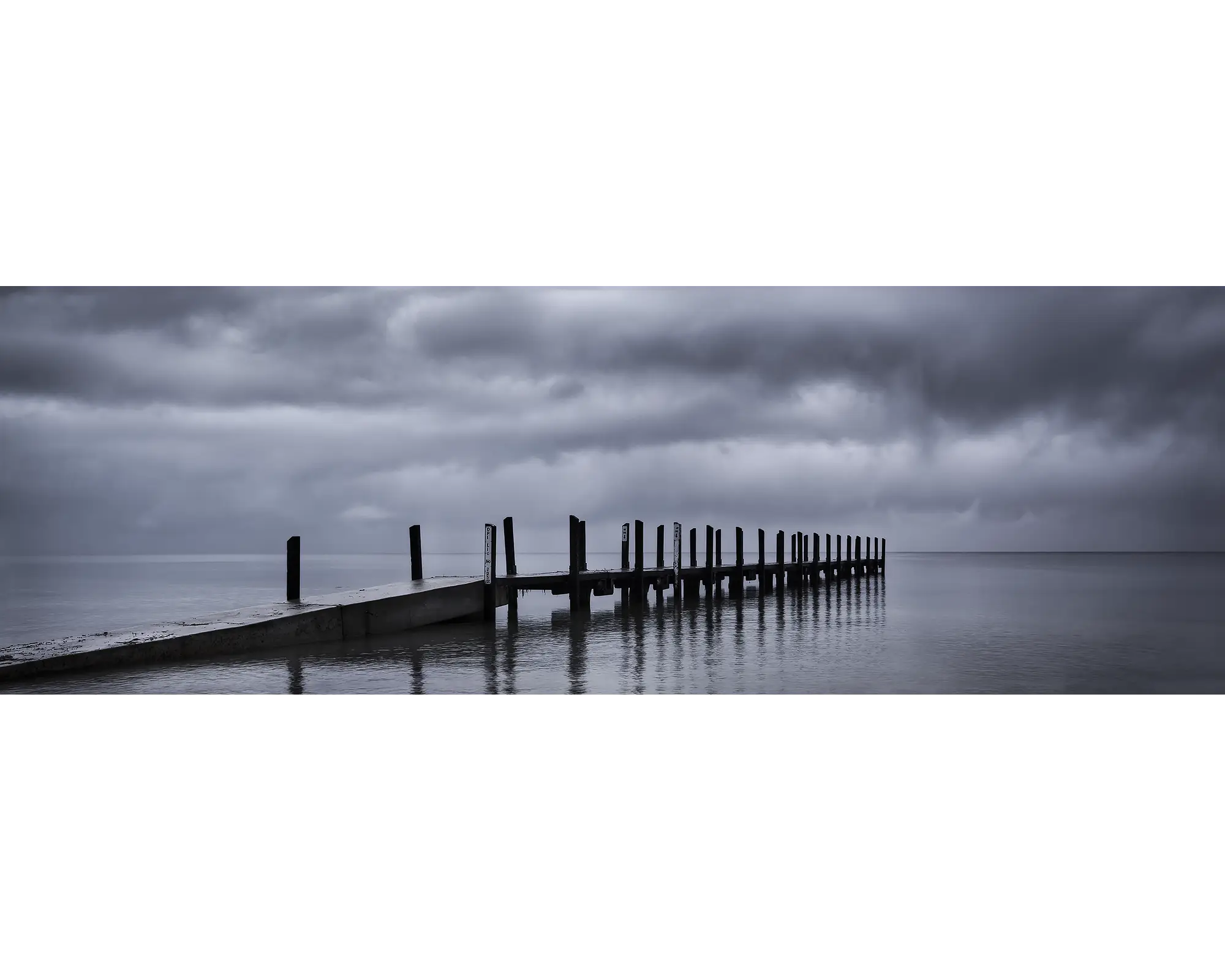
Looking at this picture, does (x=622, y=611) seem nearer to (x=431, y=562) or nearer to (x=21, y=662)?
(x=21, y=662)

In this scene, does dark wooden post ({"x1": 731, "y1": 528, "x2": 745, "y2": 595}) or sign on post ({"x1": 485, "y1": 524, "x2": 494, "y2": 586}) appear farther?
dark wooden post ({"x1": 731, "y1": 528, "x2": 745, "y2": 595})

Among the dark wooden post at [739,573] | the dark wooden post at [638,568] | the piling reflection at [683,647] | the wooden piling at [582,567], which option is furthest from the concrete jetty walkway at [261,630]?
the dark wooden post at [739,573]

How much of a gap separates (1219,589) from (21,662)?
3451 cm

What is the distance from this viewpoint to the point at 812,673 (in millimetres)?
10625

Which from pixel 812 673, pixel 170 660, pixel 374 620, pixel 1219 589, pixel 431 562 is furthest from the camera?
pixel 431 562

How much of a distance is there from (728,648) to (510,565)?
19.8 feet

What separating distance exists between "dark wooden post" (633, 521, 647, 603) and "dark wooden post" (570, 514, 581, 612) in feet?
8.98

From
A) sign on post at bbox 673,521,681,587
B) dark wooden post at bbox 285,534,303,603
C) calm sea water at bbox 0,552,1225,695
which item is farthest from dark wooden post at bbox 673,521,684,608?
dark wooden post at bbox 285,534,303,603

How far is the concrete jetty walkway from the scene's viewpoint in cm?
834

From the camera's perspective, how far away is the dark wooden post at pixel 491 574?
49.7 ft

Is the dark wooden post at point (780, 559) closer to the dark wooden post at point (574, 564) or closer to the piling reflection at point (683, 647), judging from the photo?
the piling reflection at point (683, 647)

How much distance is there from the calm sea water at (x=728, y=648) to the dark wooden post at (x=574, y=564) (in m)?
0.48

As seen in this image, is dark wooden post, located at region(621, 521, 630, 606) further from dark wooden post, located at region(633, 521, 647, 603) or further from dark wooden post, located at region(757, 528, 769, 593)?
dark wooden post, located at region(757, 528, 769, 593)
